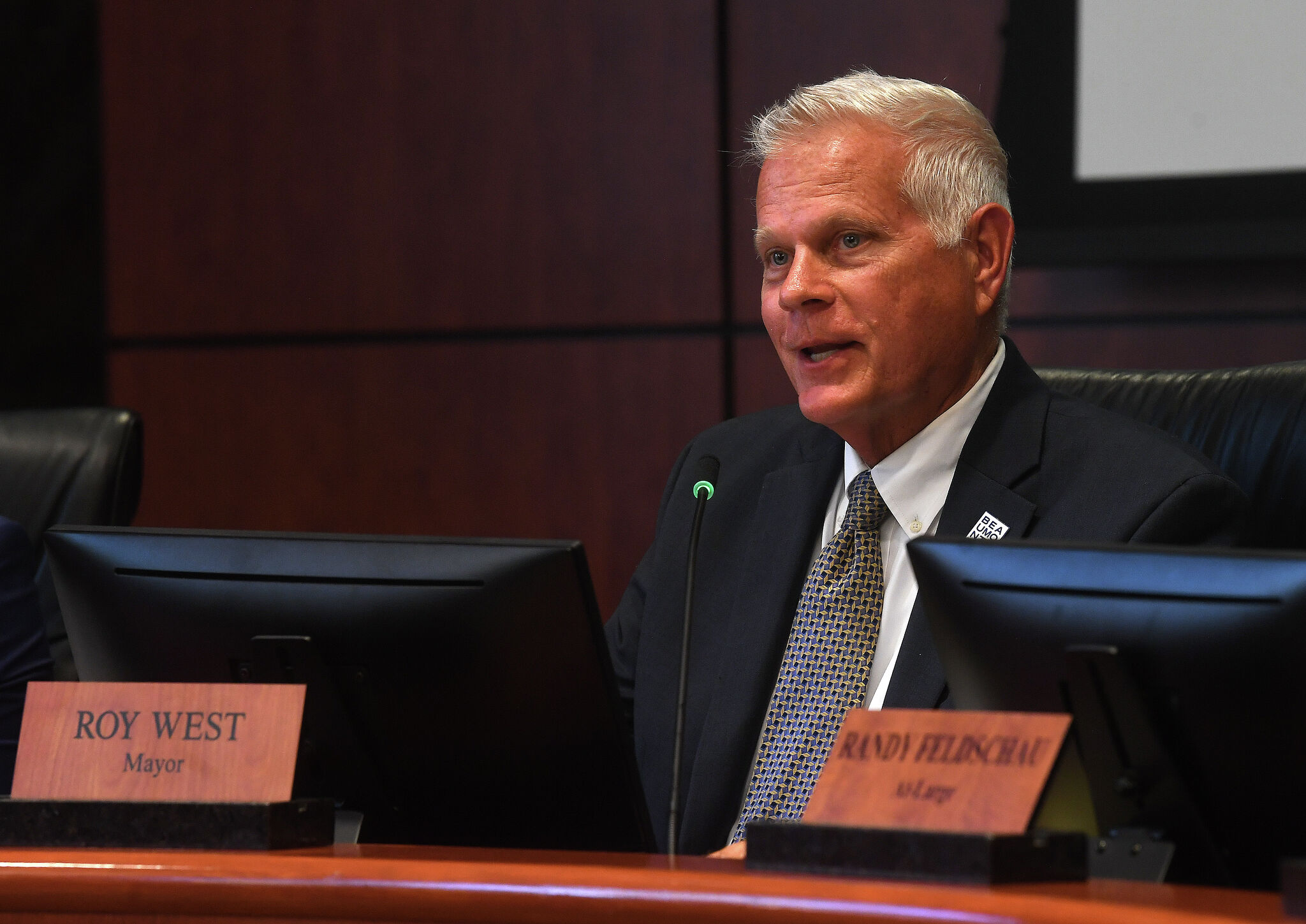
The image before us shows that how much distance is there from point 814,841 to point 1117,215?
189 centimetres

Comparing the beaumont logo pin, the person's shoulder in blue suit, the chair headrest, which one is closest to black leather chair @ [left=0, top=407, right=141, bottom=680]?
the chair headrest

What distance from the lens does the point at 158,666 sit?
1.22m

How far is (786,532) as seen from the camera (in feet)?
5.54

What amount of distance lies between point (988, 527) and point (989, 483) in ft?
0.18

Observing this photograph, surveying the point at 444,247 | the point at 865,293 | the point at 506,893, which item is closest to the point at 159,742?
the point at 506,893

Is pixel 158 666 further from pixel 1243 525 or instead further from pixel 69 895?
pixel 1243 525

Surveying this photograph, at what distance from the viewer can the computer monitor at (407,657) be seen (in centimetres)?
112

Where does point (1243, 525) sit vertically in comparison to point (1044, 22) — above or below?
below

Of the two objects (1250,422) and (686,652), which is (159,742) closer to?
(686,652)

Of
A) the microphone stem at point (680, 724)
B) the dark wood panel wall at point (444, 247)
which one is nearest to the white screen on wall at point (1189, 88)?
the dark wood panel wall at point (444, 247)

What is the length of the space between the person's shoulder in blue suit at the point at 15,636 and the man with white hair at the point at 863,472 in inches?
29.7

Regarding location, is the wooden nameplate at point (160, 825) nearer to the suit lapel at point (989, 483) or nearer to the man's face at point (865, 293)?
the suit lapel at point (989, 483)

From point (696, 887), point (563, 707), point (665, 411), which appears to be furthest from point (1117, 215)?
point (696, 887)

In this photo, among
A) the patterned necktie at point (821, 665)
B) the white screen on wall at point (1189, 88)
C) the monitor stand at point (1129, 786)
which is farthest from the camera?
the white screen on wall at point (1189, 88)
